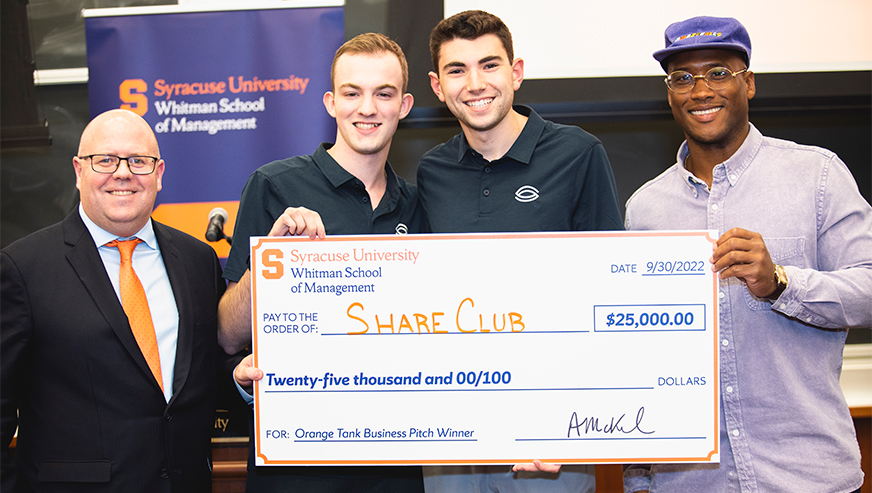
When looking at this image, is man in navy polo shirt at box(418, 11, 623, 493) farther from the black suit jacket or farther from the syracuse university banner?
the syracuse university banner

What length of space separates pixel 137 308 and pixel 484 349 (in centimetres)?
105

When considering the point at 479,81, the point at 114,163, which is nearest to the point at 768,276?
the point at 479,81

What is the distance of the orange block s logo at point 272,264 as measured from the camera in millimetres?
1580

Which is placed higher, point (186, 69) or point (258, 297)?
point (186, 69)

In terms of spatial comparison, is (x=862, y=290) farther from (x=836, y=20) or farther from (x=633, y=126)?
(x=836, y=20)

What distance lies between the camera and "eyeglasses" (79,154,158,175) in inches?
64.4

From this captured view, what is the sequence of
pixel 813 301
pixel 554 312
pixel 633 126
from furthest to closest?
pixel 633 126 → pixel 554 312 → pixel 813 301

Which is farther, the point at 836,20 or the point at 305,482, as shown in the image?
the point at 836,20

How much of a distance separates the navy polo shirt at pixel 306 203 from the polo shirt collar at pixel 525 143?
1.04 ft

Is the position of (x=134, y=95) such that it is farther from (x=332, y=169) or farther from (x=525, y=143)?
(x=525, y=143)

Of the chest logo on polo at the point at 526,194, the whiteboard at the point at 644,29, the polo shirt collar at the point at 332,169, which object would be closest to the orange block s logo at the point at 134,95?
the polo shirt collar at the point at 332,169

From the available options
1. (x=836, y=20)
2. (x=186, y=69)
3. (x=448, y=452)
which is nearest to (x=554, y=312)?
(x=448, y=452)

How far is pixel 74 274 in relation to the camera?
1.55 meters

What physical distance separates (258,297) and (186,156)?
5.16 feet
